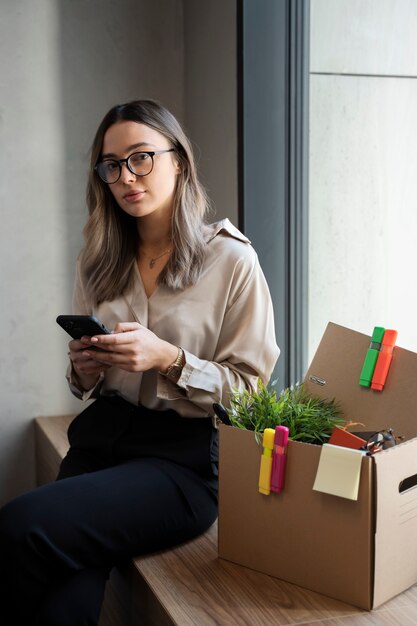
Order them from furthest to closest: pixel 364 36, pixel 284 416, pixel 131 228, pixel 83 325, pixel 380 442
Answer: pixel 364 36 → pixel 131 228 → pixel 83 325 → pixel 284 416 → pixel 380 442

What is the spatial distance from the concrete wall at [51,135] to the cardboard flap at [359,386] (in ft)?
4.05

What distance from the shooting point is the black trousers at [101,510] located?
5.10 ft

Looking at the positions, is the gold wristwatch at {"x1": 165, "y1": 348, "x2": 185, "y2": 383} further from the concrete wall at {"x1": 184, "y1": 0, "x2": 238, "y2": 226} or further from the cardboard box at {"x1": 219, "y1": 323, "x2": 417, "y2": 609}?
the concrete wall at {"x1": 184, "y1": 0, "x2": 238, "y2": 226}

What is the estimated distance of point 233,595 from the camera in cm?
150

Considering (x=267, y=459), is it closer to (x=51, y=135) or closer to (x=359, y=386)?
(x=359, y=386)

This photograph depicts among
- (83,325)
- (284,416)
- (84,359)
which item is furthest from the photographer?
(84,359)

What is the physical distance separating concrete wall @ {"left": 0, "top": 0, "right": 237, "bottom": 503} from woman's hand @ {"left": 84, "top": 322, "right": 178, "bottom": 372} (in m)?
1.23

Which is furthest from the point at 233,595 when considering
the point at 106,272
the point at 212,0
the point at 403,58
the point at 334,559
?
the point at 212,0

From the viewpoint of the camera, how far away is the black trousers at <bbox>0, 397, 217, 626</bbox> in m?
1.56

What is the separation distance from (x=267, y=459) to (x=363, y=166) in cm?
119

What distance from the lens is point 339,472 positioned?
4.54 ft

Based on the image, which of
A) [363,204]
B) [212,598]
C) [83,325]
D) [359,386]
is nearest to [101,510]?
[212,598]

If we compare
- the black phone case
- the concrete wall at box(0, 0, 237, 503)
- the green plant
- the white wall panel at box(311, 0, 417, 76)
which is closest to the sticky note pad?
the green plant

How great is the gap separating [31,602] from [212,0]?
6.89 feet
